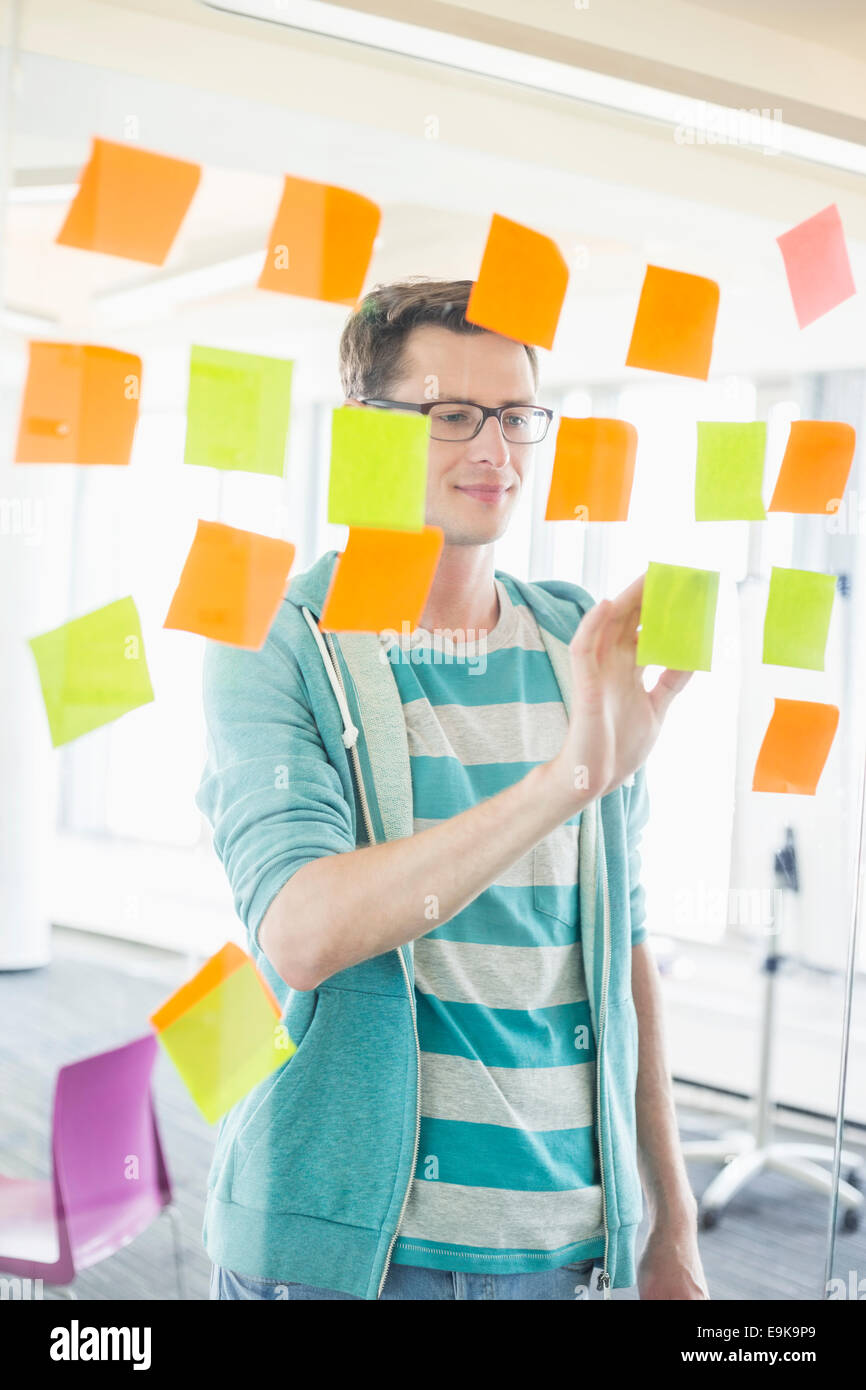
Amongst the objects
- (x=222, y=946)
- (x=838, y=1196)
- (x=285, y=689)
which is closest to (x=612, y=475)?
(x=285, y=689)

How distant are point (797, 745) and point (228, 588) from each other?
61cm

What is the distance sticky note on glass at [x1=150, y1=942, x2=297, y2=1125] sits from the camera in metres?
0.98

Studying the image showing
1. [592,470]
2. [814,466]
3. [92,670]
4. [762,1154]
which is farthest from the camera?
[762,1154]

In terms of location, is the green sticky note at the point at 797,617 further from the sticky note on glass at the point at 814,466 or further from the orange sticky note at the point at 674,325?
the orange sticky note at the point at 674,325

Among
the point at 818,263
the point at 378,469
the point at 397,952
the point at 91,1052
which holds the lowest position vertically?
the point at 91,1052

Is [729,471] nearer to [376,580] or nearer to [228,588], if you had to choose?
[376,580]

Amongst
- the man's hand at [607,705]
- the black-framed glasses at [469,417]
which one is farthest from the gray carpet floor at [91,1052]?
the black-framed glasses at [469,417]

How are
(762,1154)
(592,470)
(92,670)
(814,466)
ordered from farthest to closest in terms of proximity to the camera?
1. (762,1154)
2. (814,466)
3. (592,470)
4. (92,670)

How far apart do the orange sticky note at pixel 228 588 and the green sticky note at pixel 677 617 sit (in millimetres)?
325

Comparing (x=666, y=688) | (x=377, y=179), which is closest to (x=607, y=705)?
(x=666, y=688)

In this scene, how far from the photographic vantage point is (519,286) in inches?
41.4

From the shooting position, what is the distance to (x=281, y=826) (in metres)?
0.91

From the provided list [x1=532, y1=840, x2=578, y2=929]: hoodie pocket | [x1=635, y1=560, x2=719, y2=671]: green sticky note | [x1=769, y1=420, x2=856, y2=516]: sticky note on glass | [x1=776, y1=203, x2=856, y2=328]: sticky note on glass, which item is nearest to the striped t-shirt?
[x1=532, y1=840, x2=578, y2=929]: hoodie pocket

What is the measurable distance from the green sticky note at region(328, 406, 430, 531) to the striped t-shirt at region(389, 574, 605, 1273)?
0.11m
